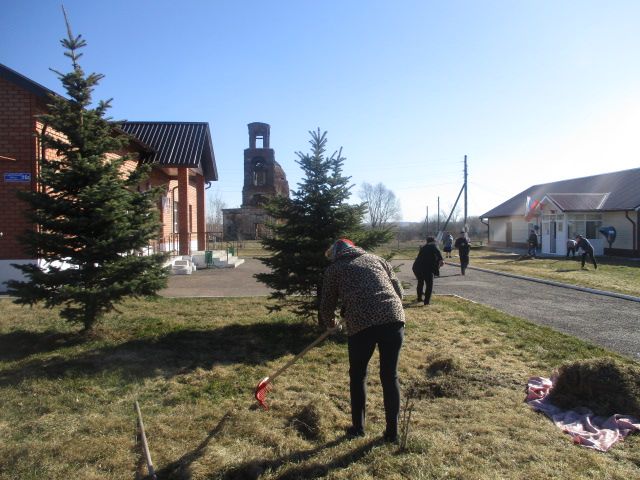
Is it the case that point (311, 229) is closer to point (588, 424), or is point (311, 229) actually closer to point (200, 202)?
point (588, 424)

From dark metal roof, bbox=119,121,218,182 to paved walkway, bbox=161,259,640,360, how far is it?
410 centimetres

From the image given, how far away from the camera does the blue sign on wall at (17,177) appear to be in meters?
10.6

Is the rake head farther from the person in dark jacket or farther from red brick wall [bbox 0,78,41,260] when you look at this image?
red brick wall [bbox 0,78,41,260]

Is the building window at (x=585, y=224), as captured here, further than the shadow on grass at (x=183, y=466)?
Yes

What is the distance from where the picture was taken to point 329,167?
7.72 meters

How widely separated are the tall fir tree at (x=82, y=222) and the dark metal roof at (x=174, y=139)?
10160 mm

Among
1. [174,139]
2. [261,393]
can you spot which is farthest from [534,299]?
[174,139]

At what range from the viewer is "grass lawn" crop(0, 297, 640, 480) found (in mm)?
3572

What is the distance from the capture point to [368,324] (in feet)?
12.7

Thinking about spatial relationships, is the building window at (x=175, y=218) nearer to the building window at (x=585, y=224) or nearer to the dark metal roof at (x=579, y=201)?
the dark metal roof at (x=579, y=201)

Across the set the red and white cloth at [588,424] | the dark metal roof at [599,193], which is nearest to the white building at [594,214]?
the dark metal roof at [599,193]

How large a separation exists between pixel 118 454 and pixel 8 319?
569 centimetres

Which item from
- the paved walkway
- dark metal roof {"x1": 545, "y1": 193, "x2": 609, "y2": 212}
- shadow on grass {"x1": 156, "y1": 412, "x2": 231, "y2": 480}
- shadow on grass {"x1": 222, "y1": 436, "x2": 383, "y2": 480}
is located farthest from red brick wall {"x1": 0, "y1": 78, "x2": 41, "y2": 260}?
dark metal roof {"x1": 545, "y1": 193, "x2": 609, "y2": 212}

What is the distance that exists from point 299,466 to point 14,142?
10.3 m
